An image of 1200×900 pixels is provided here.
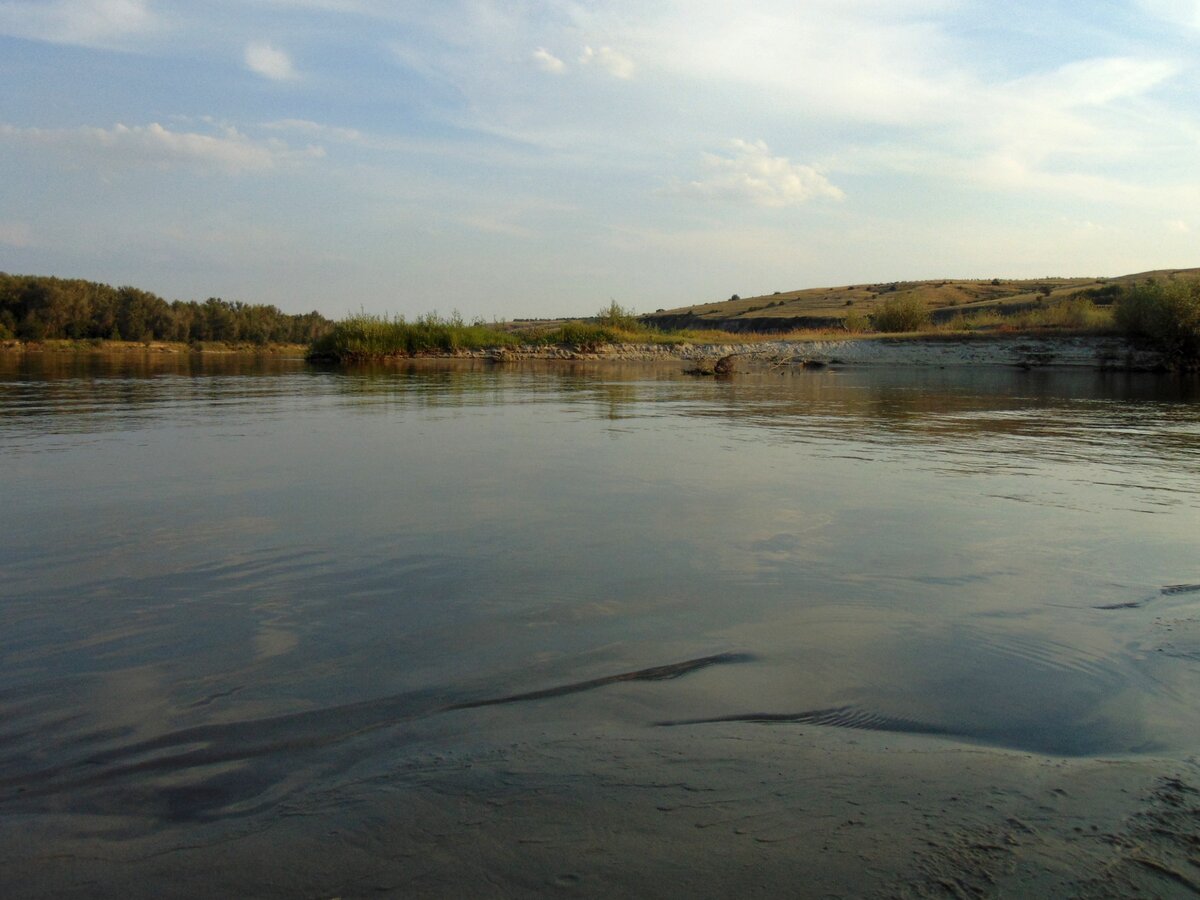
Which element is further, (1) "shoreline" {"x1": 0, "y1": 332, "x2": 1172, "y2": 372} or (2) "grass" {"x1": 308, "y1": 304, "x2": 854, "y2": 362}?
(2) "grass" {"x1": 308, "y1": 304, "x2": 854, "y2": 362}

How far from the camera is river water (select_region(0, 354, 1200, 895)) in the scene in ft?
8.01

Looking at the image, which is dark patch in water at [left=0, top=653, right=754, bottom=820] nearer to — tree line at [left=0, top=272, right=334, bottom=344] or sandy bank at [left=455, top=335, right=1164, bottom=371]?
sandy bank at [left=455, top=335, right=1164, bottom=371]

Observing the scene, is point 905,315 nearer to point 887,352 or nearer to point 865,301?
point 887,352

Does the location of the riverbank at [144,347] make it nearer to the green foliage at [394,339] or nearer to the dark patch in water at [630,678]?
the green foliage at [394,339]

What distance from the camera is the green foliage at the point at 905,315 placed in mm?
47438

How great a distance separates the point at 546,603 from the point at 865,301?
261 ft

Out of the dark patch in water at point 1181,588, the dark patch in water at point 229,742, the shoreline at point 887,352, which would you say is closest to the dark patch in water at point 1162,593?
the dark patch in water at point 1181,588

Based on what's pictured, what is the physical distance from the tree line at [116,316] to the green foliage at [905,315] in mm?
34100

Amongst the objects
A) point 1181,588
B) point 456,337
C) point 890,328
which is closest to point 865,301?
point 890,328

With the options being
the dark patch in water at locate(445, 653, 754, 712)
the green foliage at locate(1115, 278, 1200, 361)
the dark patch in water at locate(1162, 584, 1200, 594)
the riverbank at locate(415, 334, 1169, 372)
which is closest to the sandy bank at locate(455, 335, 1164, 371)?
the riverbank at locate(415, 334, 1169, 372)

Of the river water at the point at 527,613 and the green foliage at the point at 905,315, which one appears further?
the green foliage at the point at 905,315

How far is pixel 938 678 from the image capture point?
2.97m

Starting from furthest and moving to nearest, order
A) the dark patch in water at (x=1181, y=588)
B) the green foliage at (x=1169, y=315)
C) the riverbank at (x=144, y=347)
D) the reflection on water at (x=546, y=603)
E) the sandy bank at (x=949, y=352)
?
the riverbank at (x=144, y=347) → the sandy bank at (x=949, y=352) → the green foliage at (x=1169, y=315) → the dark patch in water at (x=1181, y=588) → the reflection on water at (x=546, y=603)

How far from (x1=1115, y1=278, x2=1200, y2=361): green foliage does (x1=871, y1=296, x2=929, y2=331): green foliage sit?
15.2 metres
